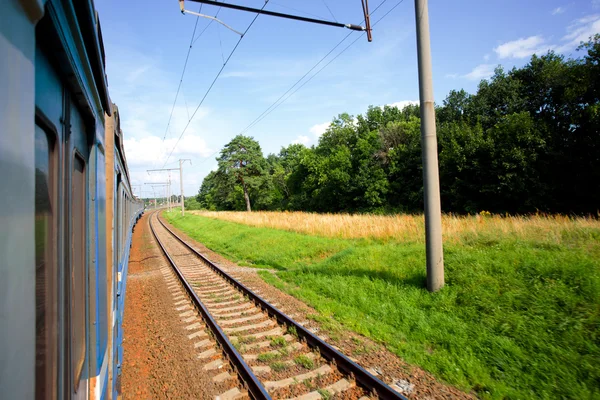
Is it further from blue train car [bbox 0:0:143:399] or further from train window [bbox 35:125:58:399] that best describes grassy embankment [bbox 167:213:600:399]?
train window [bbox 35:125:58:399]

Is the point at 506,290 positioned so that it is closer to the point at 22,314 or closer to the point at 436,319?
the point at 436,319

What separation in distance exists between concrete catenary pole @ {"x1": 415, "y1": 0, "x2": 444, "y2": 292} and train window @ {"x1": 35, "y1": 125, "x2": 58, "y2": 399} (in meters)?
6.61

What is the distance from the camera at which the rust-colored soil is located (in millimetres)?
4684

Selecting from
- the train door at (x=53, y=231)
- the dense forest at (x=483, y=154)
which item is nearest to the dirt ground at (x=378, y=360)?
the train door at (x=53, y=231)

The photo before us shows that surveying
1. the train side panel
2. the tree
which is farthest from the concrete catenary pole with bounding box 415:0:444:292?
the tree

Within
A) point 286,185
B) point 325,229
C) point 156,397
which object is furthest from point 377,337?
point 286,185

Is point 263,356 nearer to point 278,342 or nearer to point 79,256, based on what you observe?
point 278,342

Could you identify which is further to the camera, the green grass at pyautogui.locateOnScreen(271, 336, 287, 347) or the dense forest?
the dense forest

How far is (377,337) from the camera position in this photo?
588 cm

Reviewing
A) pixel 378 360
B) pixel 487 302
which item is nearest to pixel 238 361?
pixel 378 360

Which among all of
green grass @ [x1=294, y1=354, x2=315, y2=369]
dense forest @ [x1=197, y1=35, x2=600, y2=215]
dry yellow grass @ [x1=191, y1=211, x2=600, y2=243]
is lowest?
green grass @ [x1=294, y1=354, x2=315, y2=369]

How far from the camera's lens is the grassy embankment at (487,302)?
179 inches

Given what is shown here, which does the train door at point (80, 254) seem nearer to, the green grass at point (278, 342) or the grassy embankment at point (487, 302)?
the green grass at point (278, 342)

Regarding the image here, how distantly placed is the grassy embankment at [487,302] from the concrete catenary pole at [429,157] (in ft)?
1.82
